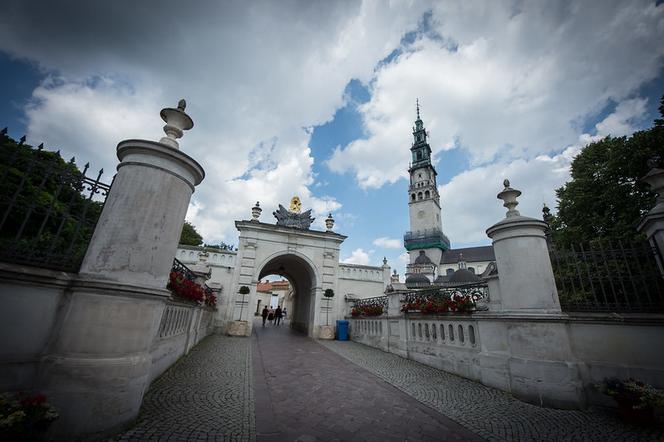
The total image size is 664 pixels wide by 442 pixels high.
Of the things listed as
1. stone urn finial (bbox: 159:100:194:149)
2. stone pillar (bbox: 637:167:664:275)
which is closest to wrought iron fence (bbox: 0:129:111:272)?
stone urn finial (bbox: 159:100:194:149)

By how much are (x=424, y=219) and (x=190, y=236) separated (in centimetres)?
5044

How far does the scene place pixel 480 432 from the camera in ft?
12.0

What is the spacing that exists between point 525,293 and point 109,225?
24.0 feet

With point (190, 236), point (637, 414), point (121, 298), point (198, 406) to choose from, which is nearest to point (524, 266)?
point (637, 414)

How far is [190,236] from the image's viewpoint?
31484 millimetres

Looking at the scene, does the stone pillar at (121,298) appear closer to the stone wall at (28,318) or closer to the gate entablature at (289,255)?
the stone wall at (28,318)

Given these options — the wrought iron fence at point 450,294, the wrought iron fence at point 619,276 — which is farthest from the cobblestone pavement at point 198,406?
the wrought iron fence at point 450,294

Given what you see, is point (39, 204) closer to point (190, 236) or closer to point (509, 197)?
point (509, 197)

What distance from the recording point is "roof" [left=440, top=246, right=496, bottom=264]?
64.3 meters

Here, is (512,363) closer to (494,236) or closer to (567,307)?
(567,307)

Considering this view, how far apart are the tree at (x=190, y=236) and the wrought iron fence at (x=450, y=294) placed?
89.1ft

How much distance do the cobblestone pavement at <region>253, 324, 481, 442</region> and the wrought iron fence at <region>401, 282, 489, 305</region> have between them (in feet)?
10.3

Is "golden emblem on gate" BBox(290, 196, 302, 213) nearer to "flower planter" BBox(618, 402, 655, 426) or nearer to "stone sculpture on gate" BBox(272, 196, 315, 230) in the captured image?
"stone sculpture on gate" BBox(272, 196, 315, 230)

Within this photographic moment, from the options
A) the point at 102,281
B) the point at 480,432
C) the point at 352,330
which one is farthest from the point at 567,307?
the point at 352,330
